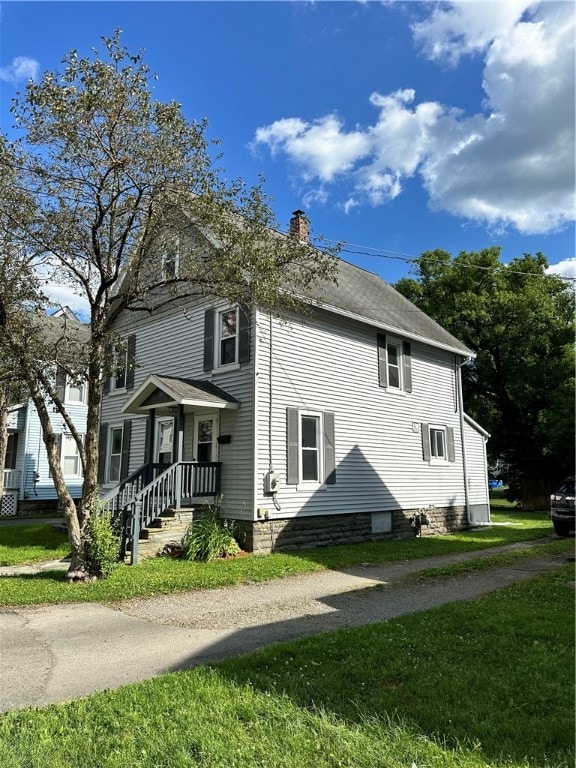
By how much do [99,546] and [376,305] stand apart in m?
11.7

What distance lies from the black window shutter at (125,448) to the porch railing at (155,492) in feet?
7.42

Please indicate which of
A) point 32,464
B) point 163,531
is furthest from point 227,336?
point 32,464

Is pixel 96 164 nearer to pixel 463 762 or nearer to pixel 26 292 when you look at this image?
pixel 26 292

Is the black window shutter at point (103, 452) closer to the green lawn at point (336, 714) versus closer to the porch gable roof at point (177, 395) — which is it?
the porch gable roof at point (177, 395)

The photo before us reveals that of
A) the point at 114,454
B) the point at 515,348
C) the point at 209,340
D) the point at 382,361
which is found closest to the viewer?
the point at 209,340

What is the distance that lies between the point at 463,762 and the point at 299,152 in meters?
12.4

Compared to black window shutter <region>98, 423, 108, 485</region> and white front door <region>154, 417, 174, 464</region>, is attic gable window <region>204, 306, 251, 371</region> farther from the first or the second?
black window shutter <region>98, 423, 108, 485</region>

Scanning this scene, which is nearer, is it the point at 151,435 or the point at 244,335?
the point at 244,335

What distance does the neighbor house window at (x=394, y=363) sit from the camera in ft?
53.3

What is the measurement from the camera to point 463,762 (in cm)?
321

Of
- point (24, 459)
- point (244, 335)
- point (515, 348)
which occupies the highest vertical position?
point (515, 348)

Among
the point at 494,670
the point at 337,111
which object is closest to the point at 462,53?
the point at 337,111

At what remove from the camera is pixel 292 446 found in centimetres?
1307

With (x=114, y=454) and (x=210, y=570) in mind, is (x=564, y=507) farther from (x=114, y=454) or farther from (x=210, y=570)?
(x=114, y=454)
